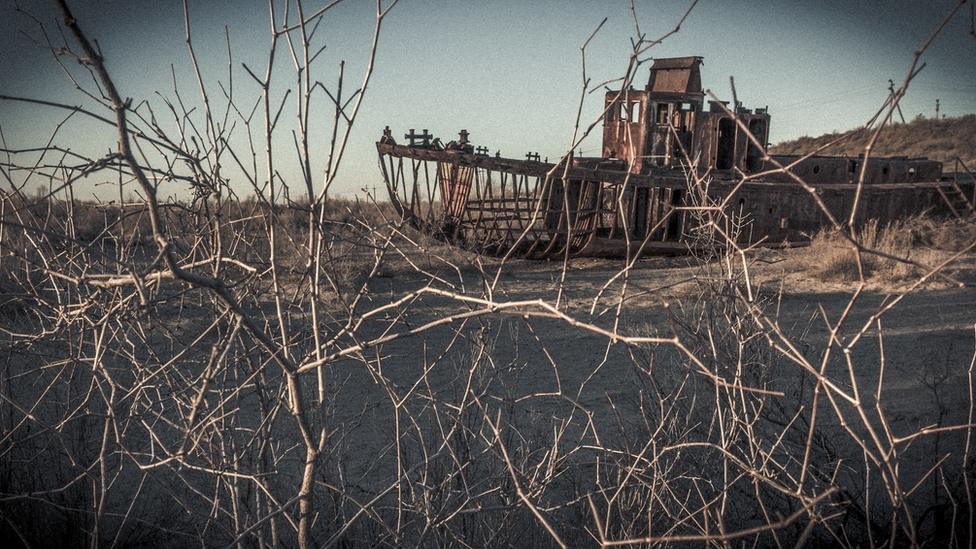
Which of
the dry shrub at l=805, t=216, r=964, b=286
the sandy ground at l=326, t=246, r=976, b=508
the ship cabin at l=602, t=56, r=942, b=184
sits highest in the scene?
the ship cabin at l=602, t=56, r=942, b=184

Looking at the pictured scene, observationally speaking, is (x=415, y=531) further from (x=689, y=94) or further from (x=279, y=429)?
(x=689, y=94)

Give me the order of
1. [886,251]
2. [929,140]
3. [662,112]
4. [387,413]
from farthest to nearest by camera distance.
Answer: [929,140] → [662,112] → [886,251] → [387,413]

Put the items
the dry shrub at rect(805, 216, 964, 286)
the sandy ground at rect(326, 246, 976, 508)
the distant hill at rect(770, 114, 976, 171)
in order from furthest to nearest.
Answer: the distant hill at rect(770, 114, 976, 171) → the dry shrub at rect(805, 216, 964, 286) → the sandy ground at rect(326, 246, 976, 508)

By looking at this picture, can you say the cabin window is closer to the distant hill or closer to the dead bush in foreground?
the dead bush in foreground

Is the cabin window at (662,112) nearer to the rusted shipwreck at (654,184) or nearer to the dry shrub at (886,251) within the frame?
the rusted shipwreck at (654,184)

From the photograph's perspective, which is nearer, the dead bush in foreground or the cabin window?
the dead bush in foreground

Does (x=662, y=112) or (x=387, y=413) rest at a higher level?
(x=662, y=112)

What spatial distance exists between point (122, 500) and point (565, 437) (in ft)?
9.80

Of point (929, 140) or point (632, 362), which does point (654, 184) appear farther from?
point (929, 140)

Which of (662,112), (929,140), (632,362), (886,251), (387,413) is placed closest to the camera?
(632,362)

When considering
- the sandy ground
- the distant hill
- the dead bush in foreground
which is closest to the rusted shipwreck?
the sandy ground

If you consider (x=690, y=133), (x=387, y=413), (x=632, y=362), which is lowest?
(x=387, y=413)

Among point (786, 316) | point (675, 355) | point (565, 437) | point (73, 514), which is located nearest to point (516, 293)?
point (786, 316)

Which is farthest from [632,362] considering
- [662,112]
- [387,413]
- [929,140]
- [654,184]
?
[929,140]
